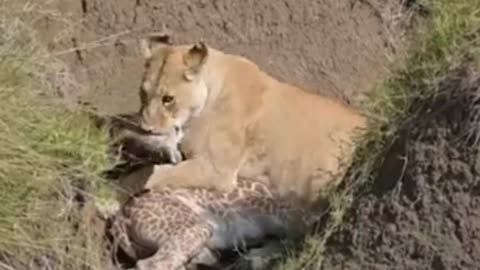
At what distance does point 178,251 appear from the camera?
8.64m

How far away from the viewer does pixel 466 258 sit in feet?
24.8

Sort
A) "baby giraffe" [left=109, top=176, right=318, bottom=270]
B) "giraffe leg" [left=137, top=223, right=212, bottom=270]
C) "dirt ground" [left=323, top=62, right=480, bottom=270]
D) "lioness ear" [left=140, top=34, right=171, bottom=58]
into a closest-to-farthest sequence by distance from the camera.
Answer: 1. "dirt ground" [left=323, top=62, right=480, bottom=270]
2. "giraffe leg" [left=137, top=223, right=212, bottom=270]
3. "baby giraffe" [left=109, top=176, right=318, bottom=270]
4. "lioness ear" [left=140, top=34, right=171, bottom=58]

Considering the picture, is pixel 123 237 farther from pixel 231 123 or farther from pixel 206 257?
pixel 231 123

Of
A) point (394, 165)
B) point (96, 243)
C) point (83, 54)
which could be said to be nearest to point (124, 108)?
point (83, 54)

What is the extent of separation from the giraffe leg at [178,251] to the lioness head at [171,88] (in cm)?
74

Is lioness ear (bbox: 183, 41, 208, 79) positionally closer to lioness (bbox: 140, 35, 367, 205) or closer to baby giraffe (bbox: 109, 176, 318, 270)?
lioness (bbox: 140, 35, 367, 205)

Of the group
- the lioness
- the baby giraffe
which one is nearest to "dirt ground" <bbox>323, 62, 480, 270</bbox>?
the baby giraffe

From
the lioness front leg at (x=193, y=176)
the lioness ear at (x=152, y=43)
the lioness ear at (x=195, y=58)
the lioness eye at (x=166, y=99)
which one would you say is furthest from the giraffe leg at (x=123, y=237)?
the lioness ear at (x=152, y=43)

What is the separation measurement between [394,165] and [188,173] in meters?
1.70

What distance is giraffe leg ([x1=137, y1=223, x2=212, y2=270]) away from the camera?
856cm

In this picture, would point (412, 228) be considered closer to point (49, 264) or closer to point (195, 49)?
point (49, 264)

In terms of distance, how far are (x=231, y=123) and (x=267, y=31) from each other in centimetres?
119

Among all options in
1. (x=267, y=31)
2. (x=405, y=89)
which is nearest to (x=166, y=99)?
(x=267, y=31)

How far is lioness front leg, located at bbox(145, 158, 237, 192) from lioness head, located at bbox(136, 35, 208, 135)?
17cm
